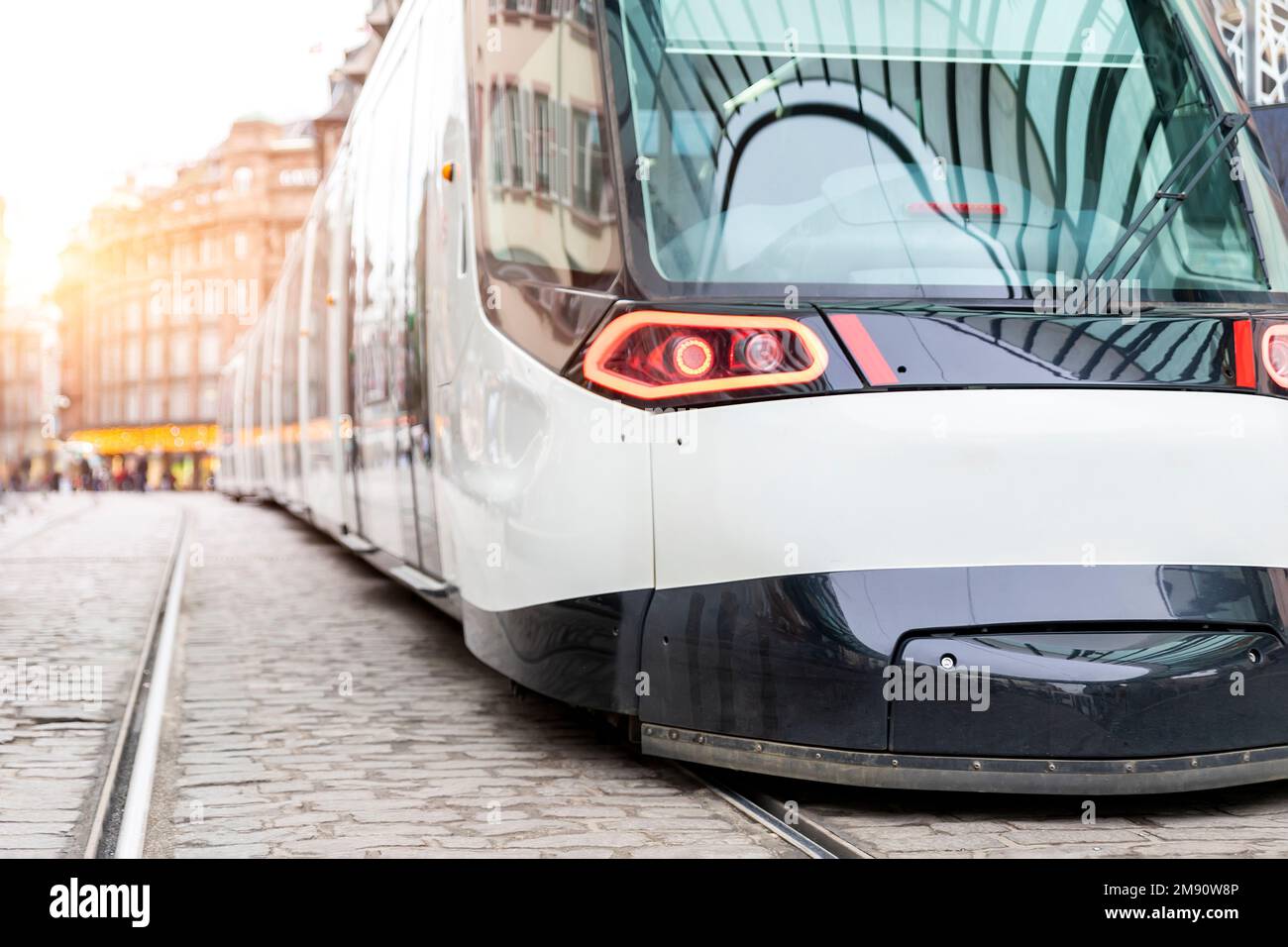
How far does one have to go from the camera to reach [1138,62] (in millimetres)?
4848

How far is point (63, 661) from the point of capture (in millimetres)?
7973

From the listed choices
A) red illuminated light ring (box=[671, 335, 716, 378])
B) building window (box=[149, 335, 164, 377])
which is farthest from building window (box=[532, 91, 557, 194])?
building window (box=[149, 335, 164, 377])

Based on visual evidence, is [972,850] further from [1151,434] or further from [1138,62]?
[1138,62]

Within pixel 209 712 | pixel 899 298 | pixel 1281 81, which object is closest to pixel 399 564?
pixel 209 712

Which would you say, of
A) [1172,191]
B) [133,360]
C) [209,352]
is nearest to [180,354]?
[209,352]

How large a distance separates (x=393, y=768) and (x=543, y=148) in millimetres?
2028

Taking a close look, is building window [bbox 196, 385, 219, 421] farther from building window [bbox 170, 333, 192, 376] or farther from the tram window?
the tram window

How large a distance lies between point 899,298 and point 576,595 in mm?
1253

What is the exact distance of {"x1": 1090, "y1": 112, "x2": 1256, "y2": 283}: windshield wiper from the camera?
4.50 m

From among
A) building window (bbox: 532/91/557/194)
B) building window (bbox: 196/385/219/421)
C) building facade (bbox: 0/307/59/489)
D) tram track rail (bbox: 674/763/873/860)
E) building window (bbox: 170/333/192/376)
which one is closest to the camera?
tram track rail (bbox: 674/763/873/860)

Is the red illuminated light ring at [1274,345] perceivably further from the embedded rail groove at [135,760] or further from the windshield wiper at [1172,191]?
the embedded rail groove at [135,760]

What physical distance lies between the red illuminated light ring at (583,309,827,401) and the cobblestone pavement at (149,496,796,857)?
1157 millimetres

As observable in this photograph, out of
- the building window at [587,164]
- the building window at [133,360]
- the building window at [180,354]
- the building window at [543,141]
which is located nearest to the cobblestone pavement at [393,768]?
the building window at [587,164]

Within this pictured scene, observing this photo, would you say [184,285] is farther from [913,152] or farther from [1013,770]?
[1013,770]
